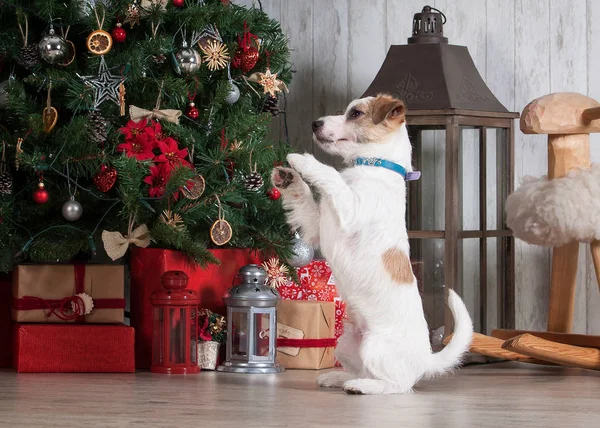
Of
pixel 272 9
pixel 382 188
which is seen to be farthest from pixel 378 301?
pixel 272 9

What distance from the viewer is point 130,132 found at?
2516 millimetres

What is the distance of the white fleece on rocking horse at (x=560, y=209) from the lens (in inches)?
99.5

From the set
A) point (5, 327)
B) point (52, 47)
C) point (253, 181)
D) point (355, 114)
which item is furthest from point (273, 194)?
point (5, 327)

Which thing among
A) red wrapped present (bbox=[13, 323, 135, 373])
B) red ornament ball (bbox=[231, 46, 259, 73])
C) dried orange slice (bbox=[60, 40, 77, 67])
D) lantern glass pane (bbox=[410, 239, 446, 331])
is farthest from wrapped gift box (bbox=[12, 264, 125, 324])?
lantern glass pane (bbox=[410, 239, 446, 331])

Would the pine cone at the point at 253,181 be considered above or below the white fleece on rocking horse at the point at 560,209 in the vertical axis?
above

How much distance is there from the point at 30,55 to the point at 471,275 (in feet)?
4.54

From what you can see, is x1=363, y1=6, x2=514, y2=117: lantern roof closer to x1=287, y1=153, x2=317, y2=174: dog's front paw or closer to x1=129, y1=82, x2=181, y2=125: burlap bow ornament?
x1=129, y1=82, x2=181, y2=125: burlap bow ornament

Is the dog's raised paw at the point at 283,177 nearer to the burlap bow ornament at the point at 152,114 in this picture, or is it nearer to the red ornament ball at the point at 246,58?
the burlap bow ornament at the point at 152,114

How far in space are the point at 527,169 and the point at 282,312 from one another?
1.04 metres

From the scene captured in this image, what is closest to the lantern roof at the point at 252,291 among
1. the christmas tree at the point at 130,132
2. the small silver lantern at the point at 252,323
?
the small silver lantern at the point at 252,323

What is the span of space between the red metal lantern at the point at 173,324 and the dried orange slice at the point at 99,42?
1.95 feet

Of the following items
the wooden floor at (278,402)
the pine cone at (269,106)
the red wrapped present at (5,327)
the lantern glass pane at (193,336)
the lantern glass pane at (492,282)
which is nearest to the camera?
the wooden floor at (278,402)

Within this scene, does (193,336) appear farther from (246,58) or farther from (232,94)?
(246,58)

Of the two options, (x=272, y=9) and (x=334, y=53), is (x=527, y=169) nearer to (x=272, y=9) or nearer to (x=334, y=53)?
(x=334, y=53)
